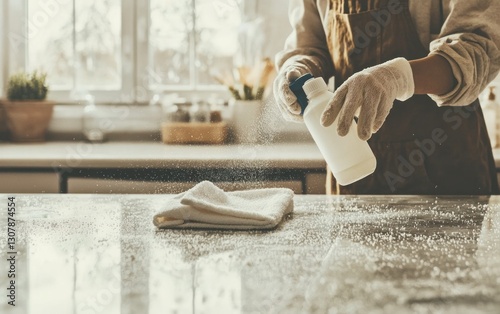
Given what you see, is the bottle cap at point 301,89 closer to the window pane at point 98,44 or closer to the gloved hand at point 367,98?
the gloved hand at point 367,98

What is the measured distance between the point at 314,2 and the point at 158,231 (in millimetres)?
979

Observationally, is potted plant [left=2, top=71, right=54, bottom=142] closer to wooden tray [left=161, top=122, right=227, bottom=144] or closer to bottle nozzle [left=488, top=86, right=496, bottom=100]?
wooden tray [left=161, top=122, right=227, bottom=144]

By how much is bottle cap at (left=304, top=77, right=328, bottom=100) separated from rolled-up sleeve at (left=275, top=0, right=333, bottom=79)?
24.3 inches

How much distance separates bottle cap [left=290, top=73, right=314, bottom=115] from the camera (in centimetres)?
116

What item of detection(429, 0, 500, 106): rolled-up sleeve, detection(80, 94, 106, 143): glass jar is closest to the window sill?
detection(80, 94, 106, 143): glass jar

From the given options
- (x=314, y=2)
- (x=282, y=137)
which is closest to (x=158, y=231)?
(x=314, y=2)

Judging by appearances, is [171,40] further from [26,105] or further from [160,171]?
[160,171]

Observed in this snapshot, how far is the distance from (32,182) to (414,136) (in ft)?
4.05

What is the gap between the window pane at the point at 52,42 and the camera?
2.92m

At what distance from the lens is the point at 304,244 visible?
3.26 feet

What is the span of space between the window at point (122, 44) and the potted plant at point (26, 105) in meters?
0.18

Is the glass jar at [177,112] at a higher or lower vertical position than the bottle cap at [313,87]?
lower

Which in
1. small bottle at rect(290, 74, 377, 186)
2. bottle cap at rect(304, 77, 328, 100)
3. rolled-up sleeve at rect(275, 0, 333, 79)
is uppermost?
rolled-up sleeve at rect(275, 0, 333, 79)

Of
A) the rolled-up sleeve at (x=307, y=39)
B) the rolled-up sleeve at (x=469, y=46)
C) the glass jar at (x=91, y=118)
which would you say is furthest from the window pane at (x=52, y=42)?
the rolled-up sleeve at (x=469, y=46)
